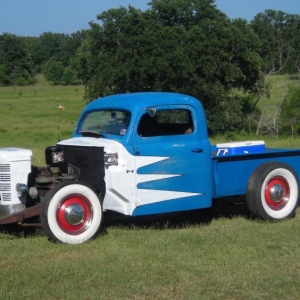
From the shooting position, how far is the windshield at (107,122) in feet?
26.3

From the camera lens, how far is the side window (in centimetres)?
815

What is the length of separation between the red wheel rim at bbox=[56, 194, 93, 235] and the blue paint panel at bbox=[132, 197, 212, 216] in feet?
1.98

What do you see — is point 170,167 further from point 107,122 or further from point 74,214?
point 74,214

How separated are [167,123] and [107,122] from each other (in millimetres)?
836

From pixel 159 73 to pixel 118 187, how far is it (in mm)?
22938

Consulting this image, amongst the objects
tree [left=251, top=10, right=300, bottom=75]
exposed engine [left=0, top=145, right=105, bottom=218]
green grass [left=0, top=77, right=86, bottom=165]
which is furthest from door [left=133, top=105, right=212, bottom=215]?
tree [left=251, top=10, right=300, bottom=75]

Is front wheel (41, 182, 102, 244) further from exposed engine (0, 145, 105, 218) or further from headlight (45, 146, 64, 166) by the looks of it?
headlight (45, 146, 64, 166)

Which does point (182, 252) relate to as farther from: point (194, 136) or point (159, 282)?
point (194, 136)

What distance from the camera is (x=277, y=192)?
28.4 feet

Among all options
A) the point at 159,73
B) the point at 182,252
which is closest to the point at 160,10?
the point at 159,73

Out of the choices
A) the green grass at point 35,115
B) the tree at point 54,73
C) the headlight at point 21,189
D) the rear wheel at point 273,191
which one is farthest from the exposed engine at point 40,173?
the tree at point 54,73

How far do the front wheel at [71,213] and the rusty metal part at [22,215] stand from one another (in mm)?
247

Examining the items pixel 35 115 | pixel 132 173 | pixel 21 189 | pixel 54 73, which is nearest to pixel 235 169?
pixel 132 173

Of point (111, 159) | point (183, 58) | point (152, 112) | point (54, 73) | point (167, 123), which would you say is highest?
point (54, 73)
